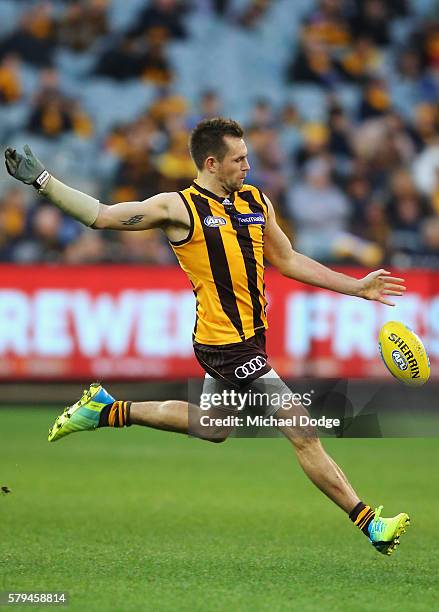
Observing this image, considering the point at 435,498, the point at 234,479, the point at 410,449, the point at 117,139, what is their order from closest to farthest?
the point at 435,498 < the point at 234,479 < the point at 410,449 < the point at 117,139

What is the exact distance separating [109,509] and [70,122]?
970 centimetres

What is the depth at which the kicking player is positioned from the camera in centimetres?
667

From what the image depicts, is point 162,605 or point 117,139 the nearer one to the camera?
point 162,605

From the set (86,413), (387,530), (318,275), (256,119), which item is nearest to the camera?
(387,530)

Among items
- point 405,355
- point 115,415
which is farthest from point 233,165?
point 115,415

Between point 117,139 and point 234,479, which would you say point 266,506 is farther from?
point 117,139

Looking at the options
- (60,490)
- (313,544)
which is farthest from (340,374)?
(313,544)

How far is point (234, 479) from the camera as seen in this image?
10.3 metres

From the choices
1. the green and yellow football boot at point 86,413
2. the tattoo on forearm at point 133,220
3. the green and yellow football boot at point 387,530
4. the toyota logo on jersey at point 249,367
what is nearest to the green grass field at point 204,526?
the green and yellow football boot at point 387,530

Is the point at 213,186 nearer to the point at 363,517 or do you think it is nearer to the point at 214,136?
the point at 214,136

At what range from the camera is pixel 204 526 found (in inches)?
317

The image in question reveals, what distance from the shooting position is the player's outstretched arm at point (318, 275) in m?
6.89

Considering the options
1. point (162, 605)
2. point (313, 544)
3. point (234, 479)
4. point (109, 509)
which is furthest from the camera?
point (234, 479)

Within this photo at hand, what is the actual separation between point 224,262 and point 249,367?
0.58 metres
